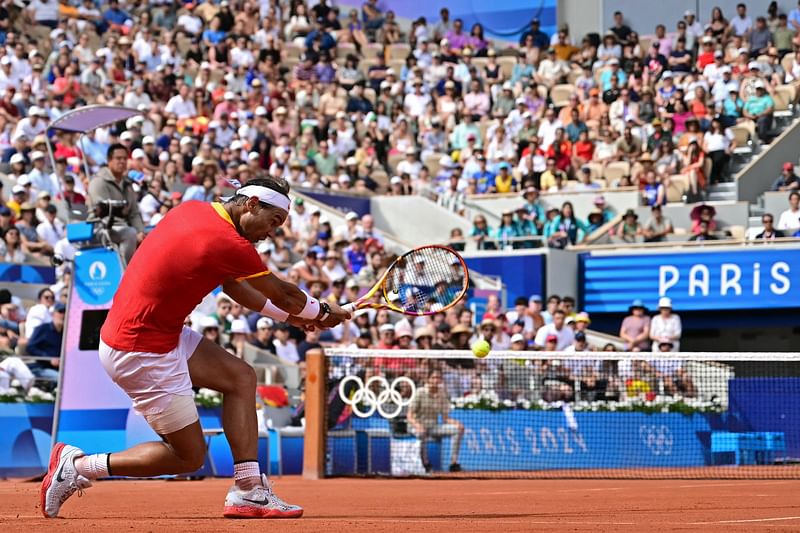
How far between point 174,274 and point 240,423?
3.26ft

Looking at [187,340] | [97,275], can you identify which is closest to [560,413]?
[97,275]

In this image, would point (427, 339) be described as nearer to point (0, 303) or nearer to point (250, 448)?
point (0, 303)

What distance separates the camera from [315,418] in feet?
52.2

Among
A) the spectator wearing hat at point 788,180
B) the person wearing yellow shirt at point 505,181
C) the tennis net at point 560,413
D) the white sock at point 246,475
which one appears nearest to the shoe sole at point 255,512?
the white sock at point 246,475

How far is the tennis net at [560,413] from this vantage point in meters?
16.6

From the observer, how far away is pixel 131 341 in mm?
7945

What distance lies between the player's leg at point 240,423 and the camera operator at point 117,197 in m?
5.72

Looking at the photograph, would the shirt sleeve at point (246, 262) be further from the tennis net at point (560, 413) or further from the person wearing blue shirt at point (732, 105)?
the person wearing blue shirt at point (732, 105)

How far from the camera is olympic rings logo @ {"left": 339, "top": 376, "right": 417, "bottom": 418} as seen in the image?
1653cm

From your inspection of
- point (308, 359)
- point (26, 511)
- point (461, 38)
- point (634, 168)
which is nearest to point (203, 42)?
point (461, 38)

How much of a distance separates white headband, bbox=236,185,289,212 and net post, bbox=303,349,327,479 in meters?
8.01

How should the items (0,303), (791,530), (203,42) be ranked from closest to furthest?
(791,530) < (0,303) < (203,42)

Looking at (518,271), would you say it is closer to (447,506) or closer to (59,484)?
(447,506)

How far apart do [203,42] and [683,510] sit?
871 inches
